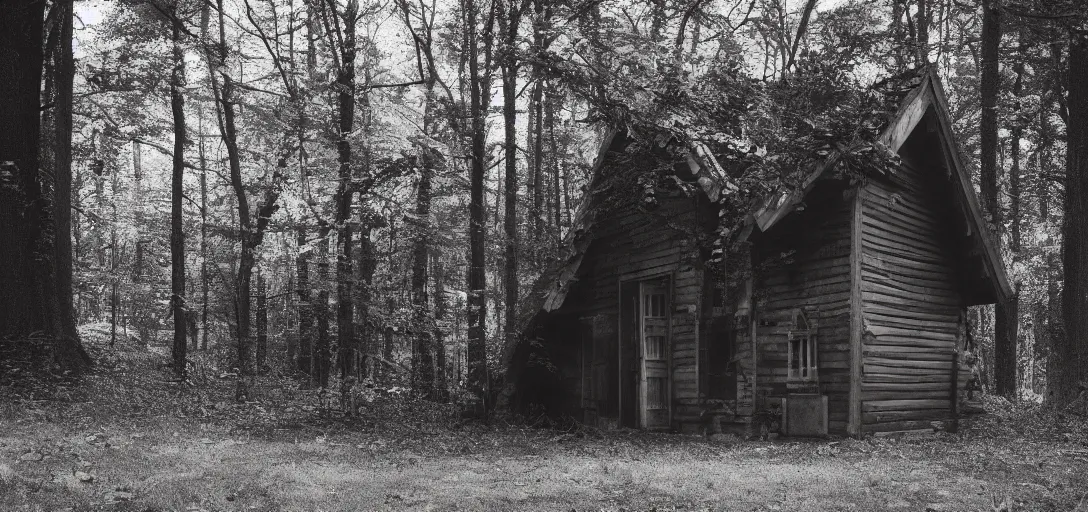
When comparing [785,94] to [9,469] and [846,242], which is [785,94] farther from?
[9,469]

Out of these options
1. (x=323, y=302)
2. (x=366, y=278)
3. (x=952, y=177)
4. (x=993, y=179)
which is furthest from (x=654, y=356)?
(x=993, y=179)

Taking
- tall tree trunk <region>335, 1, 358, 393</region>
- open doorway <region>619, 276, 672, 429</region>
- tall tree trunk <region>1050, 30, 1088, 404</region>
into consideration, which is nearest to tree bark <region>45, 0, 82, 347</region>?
tall tree trunk <region>335, 1, 358, 393</region>

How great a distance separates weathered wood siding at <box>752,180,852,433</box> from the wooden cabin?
0.03 meters

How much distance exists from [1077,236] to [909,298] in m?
3.46

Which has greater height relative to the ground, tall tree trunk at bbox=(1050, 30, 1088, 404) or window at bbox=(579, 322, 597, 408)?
tall tree trunk at bbox=(1050, 30, 1088, 404)

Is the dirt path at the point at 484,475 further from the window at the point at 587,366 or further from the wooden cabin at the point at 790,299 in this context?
the window at the point at 587,366

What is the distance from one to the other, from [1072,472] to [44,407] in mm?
13521

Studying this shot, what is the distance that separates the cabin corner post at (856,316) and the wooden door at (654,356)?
11.3 feet

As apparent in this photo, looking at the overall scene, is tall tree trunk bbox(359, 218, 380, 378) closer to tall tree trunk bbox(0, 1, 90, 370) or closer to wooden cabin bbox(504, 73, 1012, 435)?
wooden cabin bbox(504, 73, 1012, 435)

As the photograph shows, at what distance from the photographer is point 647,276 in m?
15.8

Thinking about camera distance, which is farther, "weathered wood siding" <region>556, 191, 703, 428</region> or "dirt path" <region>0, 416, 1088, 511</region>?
"weathered wood siding" <region>556, 191, 703, 428</region>

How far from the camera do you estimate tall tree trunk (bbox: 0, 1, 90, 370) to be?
1274 cm

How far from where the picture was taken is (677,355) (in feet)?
49.7

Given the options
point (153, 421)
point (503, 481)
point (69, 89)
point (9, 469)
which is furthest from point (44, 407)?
point (69, 89)
